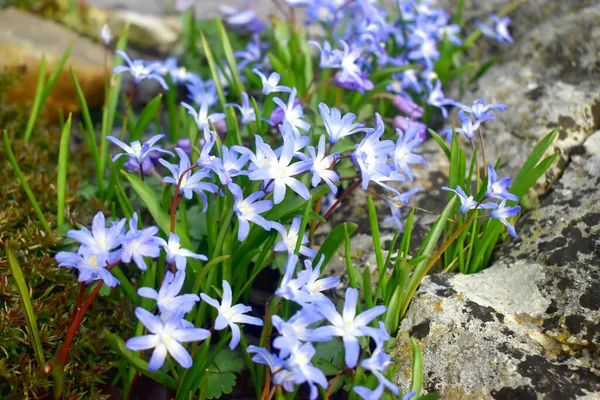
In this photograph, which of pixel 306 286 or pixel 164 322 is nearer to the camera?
pixel 164 322

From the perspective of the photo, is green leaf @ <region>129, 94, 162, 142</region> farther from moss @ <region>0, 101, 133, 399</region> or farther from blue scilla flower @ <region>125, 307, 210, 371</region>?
blue scilla flower @ <region>125, 307, 210, 371</region>

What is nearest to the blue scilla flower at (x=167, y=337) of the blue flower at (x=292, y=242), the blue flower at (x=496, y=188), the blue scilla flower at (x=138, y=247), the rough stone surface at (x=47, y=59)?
the blue scilla flower at (x=138, y=247)

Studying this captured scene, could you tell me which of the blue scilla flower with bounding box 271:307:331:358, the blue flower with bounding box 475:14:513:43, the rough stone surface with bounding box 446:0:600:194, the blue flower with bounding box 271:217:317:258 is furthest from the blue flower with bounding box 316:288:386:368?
the blue flower with bounding box 475:14:513:43

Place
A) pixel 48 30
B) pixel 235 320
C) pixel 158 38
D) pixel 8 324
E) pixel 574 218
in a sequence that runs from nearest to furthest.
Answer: pixel 235 320
pixel 8 324
pixel 574 218
pixel 48 30
pixel 158 38

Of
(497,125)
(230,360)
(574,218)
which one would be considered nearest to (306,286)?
(230,360)

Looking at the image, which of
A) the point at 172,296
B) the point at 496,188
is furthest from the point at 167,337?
the point at 496,188

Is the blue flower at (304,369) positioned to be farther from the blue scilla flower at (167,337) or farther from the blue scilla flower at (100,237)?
the blue scilla flower at (100,237)

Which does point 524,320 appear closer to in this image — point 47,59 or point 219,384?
point 219,384

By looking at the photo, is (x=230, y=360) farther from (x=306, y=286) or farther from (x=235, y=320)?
(x=306, y=286)
